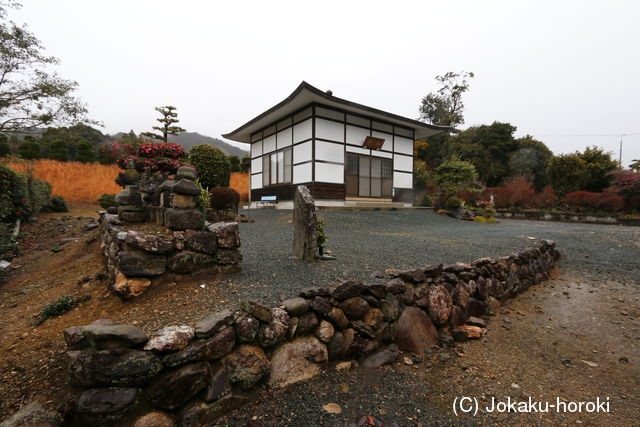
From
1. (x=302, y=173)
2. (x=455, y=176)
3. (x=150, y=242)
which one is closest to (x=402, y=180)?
(x=455, y=176)

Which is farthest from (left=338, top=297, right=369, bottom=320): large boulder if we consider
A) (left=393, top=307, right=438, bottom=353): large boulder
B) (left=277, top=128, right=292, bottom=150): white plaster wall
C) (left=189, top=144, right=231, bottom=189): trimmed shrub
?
(left=277, top=128, right=292, bottom=150): white plaster wall

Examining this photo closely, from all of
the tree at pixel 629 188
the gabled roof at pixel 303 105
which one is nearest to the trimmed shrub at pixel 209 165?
the gabled roof at pixel 303 105

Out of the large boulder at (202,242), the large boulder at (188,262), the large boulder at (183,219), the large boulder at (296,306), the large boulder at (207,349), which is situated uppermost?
the large boulder at (183,219)

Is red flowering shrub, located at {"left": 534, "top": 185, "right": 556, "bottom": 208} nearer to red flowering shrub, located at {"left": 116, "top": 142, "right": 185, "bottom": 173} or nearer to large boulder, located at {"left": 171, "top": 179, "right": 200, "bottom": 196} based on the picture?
red flowering shrub, located at {"left": 116, "top": 142, "right": 185, "bottom": 173}

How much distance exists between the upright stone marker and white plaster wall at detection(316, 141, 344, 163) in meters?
7.92

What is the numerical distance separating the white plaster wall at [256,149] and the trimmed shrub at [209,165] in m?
4.52

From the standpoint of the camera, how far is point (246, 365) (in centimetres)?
196

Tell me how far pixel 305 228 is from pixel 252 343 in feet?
6.58

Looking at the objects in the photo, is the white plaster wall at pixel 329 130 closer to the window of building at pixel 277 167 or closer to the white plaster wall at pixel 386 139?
the window of building at pixel 277 167

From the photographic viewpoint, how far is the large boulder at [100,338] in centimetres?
156

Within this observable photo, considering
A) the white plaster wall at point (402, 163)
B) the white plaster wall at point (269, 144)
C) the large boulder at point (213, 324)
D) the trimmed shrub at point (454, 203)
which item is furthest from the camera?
the white plaster wall at point (402, 163)

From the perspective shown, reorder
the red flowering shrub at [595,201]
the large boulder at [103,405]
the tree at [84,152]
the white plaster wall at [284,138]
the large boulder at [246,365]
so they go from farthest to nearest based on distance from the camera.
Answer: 1. the tree at [84,152]
2. the red flowering shrub at [595,201]
3. the white plaster wall at [284,138]
4. the large boulder at [246,365]
5. the large boulder at [103,405]

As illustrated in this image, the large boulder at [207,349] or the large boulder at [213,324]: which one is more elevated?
the large boulder at [213,324]

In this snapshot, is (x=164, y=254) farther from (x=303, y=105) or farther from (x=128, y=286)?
(x=303, y=105)
